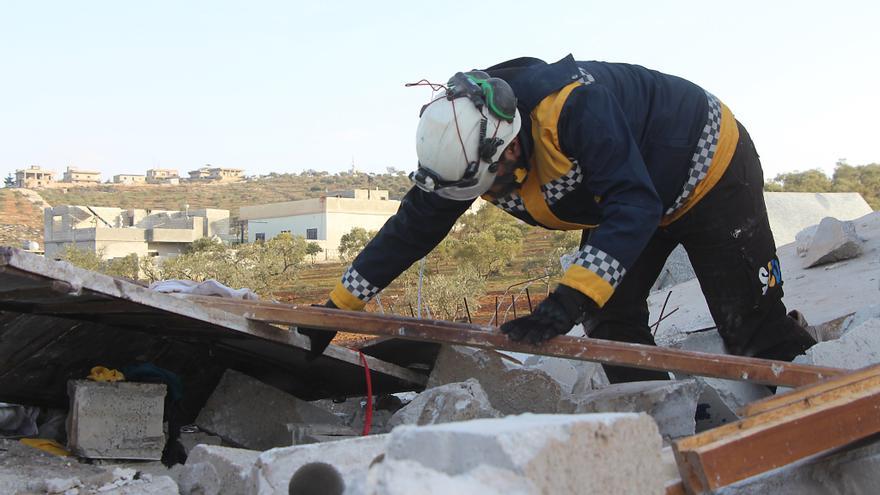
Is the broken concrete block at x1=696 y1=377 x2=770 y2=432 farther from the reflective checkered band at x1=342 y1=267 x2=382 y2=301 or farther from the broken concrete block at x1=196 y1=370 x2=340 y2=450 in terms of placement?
the broken concrete block at x1=196 y1=370 x2=340 y2=450

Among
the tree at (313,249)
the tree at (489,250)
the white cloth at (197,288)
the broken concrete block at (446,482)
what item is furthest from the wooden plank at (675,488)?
the tree at (313,249)

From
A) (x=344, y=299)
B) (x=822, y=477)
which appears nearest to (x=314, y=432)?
(x=344, y=299)

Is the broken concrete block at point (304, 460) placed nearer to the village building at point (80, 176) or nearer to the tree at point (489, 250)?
the tree at point (489, 250)

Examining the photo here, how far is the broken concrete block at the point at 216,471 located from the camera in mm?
2777

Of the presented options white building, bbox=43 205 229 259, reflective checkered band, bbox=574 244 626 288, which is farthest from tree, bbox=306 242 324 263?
reflective checkered band, bbox=574 244 626 288

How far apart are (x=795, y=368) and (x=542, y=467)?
60.8 inches

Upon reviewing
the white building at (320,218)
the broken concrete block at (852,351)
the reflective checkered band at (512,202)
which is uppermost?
the reflective checkered band at (512,202)

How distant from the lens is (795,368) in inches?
115

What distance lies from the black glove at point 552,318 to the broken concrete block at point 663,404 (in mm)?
592

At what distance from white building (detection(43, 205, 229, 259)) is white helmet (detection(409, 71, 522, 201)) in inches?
1343

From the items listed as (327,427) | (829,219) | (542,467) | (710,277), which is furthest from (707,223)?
(829,219)

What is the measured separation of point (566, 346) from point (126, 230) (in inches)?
1598

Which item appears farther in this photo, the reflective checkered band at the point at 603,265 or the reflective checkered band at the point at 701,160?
the reflective checkered band at the point at 701,160

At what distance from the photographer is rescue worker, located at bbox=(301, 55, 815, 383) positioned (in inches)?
122
